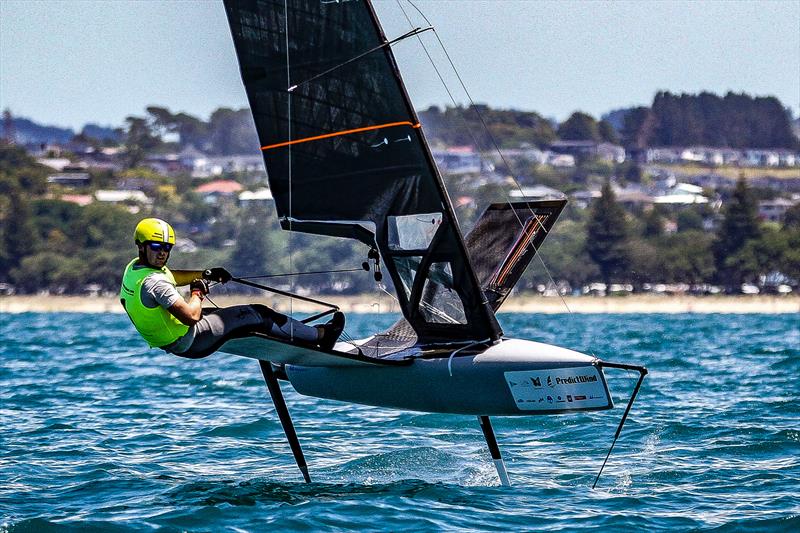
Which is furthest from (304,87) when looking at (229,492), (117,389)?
(117,389)

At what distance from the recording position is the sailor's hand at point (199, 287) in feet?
24.3

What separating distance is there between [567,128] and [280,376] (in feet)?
354

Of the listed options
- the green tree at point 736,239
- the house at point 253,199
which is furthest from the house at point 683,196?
the house at point 253,199

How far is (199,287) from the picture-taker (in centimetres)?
745

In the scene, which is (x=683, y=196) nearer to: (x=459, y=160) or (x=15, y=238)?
(x=459, y=160)

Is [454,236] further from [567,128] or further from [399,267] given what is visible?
[567,128]

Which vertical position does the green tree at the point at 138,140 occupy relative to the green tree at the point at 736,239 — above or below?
above

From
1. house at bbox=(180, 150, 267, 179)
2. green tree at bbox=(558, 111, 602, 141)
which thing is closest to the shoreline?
house at bbox=(180, 150, 267, 179)

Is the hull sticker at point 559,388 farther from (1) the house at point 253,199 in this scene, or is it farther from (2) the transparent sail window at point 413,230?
(1) the house at point 253,199

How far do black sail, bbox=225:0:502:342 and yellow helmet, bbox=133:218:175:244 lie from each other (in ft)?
4.57

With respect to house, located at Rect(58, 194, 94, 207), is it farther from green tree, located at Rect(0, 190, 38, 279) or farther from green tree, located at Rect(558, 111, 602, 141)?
green tree, located at Rect(558, 111, 602, 141)

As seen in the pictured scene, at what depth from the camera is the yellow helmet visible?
7207 millimetres

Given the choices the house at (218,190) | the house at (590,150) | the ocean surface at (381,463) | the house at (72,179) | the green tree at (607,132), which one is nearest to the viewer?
the ocean surface at (381,463)

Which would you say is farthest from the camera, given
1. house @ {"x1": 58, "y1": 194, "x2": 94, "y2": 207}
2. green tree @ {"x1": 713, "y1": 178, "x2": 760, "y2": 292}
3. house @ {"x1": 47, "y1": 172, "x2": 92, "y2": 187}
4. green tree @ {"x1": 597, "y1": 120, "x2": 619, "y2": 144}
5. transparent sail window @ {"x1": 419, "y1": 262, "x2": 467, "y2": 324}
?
green tree @ {"x1": 597, "y1": 120, "x2": 619, "y2": 144}
